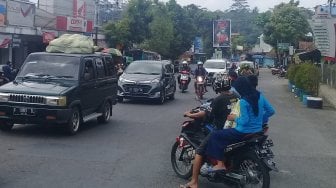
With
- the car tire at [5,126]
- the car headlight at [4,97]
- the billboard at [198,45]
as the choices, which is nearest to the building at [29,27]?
the car tire at [5,126]

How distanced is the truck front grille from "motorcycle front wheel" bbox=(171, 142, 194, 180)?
12.7 feet

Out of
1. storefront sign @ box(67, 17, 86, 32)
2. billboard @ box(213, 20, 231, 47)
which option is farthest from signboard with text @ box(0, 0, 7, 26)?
billboard @ box(213, 20, 231, 47)

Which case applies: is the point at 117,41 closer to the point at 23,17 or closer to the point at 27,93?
the point at 23,17

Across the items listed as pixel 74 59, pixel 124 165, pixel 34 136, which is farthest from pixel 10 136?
pixel 124 165

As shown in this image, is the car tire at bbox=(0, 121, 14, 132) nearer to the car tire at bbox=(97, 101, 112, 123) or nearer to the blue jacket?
the car tire at bbox=(97, 101, 112, 123)

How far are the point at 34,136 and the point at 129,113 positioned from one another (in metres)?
5.80

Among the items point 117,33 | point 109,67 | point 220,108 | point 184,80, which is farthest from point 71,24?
point 220,108

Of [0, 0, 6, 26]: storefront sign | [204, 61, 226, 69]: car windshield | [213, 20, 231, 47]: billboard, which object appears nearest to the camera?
[0, 0, 6, 26]: storefront sign

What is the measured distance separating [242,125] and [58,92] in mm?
5225

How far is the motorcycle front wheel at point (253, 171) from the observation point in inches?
259

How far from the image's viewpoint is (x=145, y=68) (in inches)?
831

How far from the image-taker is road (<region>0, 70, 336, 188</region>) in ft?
24.8

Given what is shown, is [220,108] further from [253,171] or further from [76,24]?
[76,24]

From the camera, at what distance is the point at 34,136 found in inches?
432
